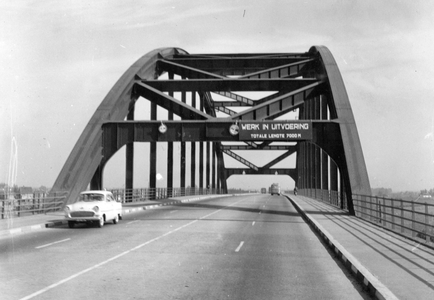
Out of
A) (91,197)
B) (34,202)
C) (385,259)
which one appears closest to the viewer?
(385,259)

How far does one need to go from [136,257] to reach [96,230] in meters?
7.27

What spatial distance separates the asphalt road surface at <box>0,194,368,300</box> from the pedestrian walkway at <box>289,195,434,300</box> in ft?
1.09

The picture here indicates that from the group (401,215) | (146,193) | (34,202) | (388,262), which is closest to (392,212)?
(401,215)

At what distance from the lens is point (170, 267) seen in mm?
9844

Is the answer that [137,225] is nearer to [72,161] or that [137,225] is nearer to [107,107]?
[72,161]

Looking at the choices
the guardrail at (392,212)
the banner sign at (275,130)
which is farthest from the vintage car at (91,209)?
the guardrail at (392,212)

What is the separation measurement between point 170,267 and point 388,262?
14.5 feet

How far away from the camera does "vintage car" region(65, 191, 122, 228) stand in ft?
61.7

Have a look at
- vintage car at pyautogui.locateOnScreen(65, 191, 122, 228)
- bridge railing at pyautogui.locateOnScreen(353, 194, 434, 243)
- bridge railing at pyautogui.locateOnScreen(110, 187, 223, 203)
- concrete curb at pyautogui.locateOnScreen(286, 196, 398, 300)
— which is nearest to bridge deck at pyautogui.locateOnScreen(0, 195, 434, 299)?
concrete curb at pyautogui.locateOnScreen(286, 196, 398, 300)

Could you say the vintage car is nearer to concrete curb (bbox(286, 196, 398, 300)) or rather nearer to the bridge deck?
the bridge deck

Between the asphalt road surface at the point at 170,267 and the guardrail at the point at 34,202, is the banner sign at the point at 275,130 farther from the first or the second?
the asphalt road surface at the point at 170,267

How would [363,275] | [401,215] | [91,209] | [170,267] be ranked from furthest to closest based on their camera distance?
[91,209], [401,215], [170,267], [363,275]

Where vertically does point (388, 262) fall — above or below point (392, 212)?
below

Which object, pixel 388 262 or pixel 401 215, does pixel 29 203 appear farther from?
pixel 388 262
